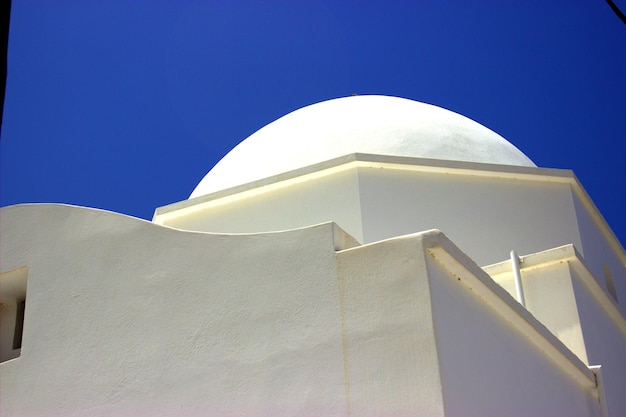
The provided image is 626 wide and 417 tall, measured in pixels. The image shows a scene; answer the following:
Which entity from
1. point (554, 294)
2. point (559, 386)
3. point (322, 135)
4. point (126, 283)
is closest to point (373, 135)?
point (322, 135)

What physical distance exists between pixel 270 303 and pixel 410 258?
967 mm

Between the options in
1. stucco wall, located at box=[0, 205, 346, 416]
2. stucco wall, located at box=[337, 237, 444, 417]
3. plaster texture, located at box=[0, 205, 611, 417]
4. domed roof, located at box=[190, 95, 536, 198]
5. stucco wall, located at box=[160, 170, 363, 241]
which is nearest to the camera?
stucco wall, located at box=[337, 237, 444, 417]

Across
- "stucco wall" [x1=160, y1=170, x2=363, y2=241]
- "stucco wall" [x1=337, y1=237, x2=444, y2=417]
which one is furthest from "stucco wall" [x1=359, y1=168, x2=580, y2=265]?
"stucco wall" [x1=337, y1=237, x2=444, y2=417]

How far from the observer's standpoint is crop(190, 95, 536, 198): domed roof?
9906 millimetres

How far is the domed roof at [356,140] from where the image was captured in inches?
390

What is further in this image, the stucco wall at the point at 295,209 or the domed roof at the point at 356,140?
the domed roof at the point at 356,140

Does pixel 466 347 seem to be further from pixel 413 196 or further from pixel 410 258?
pixel 413 196

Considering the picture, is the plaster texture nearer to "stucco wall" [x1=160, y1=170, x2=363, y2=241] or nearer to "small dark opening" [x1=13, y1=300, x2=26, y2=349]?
"small dark opening" [x1=13, y1=300, x2=26, y2=349]

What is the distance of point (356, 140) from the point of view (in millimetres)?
9977

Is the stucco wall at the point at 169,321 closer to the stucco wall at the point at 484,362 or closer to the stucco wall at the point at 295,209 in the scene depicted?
the stucco wall at the point at 484,362

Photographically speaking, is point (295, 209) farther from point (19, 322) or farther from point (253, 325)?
point (253, 325)

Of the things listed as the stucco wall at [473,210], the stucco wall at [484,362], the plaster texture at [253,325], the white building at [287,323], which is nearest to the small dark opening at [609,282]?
the stucco wall at [473,210]

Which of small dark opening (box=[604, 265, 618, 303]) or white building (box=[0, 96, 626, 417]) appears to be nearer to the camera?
white building (box=[0, 96, 626, 417])

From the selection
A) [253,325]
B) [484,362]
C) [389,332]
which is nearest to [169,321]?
[253,325]
